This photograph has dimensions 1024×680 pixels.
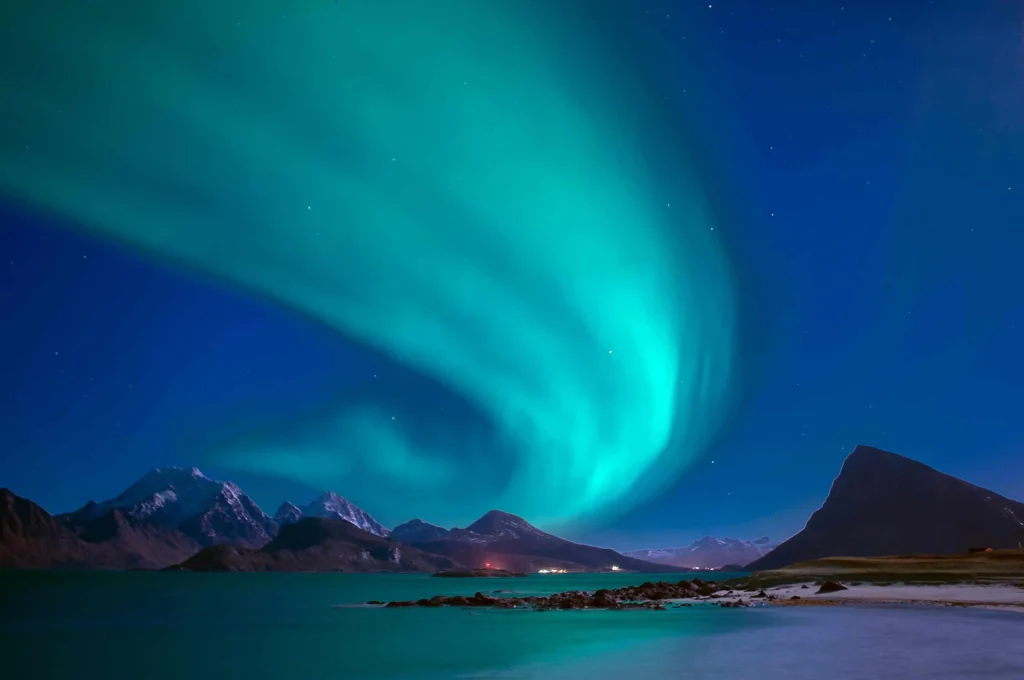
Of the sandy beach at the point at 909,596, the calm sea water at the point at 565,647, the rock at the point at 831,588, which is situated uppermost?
the rock at the point at 831,588

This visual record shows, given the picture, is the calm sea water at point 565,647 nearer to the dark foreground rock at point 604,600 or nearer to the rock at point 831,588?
the dark foreground rock at point 604,600

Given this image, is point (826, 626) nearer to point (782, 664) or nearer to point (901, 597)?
point (782, 664)

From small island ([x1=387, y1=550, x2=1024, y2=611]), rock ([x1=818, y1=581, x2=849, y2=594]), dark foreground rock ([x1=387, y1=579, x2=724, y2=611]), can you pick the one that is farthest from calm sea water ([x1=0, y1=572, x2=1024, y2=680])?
rock ([x1=818, y1=581, x2=849, y2=594])

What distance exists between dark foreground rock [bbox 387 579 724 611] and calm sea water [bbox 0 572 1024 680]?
26.2ft

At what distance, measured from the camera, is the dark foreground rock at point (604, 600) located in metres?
69.9

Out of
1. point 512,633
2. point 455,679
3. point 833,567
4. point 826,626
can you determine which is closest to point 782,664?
point 455,679

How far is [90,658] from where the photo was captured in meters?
39.4

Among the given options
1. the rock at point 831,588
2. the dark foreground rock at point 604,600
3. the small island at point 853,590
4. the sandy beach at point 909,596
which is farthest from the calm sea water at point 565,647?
the rock at point 831,588

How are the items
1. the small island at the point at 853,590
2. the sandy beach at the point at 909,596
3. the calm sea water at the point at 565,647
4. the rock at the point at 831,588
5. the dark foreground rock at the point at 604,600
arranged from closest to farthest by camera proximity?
the calm sea water at the point at 565,647 → the sandy beach at the point at 909,596 → the small island at the point at 853,590 → the rock at the point at 831,588 → the dark foreground rock at the point at 604,600

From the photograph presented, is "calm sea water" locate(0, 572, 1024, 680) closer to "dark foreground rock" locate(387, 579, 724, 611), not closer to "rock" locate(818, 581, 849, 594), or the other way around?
"dark foreground rock" locate(387, 579, 724, 611)

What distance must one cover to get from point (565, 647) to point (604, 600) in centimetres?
→ 3679

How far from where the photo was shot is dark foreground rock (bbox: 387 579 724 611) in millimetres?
69938

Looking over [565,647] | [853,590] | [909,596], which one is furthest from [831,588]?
[565,647]

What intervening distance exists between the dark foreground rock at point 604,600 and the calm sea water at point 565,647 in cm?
798
